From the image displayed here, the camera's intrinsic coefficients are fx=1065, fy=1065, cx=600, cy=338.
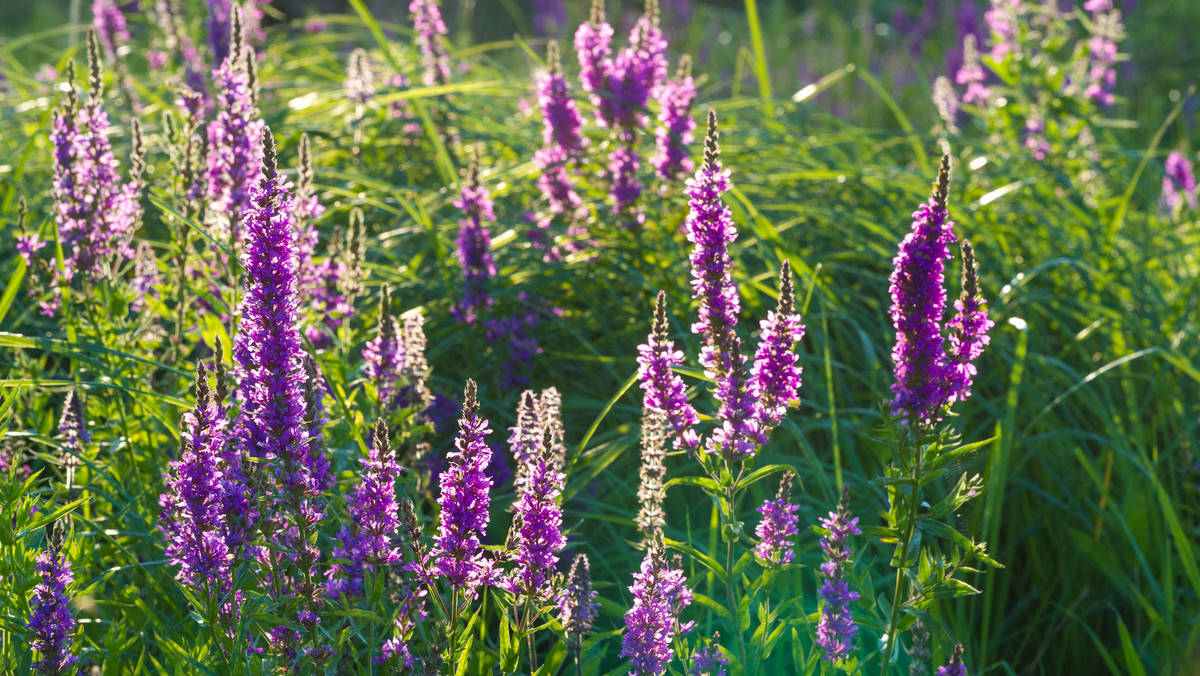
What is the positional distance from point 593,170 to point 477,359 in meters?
1.04

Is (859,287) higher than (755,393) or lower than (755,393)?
lower

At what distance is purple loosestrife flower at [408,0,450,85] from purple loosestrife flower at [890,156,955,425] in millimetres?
3143

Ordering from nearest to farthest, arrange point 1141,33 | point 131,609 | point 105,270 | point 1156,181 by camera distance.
Answer: point 131,609
point 105,270
point 1156,181
point 1141,33

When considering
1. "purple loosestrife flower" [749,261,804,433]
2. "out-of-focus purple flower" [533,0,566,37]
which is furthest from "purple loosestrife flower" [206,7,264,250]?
"out-of-focus purple flower" [533,0,566,37]

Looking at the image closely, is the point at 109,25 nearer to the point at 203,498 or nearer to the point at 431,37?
the point at 431,37

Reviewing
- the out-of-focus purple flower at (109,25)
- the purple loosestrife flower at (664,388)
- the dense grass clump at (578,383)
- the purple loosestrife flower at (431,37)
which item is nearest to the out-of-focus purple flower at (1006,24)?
the dense grass clump at (578,383)

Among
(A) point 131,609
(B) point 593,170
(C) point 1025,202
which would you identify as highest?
(B) point 593,170

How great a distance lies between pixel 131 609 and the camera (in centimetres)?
249

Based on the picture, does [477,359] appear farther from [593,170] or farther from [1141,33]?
[1141,33]

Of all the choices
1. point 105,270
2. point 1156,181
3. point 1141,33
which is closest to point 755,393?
point 105,270

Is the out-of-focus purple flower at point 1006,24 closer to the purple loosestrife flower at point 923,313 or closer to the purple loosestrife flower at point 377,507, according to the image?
the purple loosestrife flower at point 923,313

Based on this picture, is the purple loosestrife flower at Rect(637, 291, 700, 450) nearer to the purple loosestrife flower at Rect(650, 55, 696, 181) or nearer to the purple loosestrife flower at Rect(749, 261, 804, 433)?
the purple loosestrife flower at Rect(749, 261, 804, 433)

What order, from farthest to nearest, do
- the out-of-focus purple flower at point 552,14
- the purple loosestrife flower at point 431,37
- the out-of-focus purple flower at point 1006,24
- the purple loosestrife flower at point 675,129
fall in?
the out-of-focus purple flower at point 552,14, the out-of-focus purple flower at point 1006,24, the purple loosestrife flower at point 431,37, the purple loosestrife flower at point 675,129

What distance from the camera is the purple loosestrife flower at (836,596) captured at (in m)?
2.00
